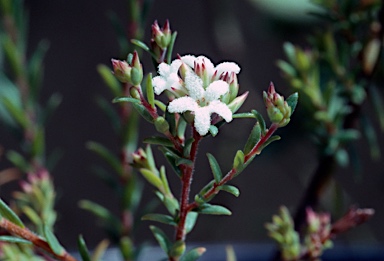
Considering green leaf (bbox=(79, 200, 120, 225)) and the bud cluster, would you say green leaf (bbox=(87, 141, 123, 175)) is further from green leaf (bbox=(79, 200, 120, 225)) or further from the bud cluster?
the bud cluster

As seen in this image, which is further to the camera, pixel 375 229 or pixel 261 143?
pixel 375 229

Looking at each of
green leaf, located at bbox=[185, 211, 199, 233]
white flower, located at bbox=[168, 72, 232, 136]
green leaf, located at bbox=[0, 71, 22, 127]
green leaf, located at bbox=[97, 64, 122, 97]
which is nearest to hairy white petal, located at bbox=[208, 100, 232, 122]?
white flower, located at bbox=[168, 72, 232, 136]

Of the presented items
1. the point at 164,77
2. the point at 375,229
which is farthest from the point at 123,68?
the point at 375,229

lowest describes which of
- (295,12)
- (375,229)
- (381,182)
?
(375,229)

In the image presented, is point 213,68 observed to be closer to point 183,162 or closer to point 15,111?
point 183,162

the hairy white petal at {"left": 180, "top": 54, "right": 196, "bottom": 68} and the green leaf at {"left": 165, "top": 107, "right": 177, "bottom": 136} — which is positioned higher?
the hairy white petal at {"left": 180, "top": 54, "right": 196, "bottom": 68}

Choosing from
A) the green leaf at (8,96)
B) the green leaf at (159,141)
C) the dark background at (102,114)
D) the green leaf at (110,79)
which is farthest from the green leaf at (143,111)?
the dark background at (102,114)

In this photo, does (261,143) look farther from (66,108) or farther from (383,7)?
(66,108)
